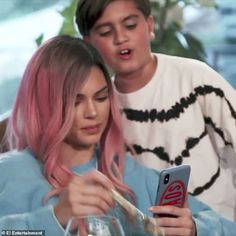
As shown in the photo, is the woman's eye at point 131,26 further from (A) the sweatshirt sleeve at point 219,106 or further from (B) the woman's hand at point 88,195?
(B) the woman's hand at point 88,195

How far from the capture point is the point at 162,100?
156cm

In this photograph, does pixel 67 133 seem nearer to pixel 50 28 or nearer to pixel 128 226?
pixel 128 226

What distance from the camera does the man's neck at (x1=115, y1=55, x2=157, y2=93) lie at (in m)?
1.57

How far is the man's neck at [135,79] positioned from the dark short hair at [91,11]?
14 cm

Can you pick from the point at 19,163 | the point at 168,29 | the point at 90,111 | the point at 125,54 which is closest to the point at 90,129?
the point at 90,111

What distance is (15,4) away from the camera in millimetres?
2270

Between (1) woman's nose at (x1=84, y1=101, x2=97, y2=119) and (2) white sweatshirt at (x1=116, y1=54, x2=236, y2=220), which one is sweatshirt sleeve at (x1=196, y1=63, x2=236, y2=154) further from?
(1) woman's nose at (x1=84, y1=101, x2=97, y2=119)

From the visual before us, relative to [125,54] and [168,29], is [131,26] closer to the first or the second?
[125,54]

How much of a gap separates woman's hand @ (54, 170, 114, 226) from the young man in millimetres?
578

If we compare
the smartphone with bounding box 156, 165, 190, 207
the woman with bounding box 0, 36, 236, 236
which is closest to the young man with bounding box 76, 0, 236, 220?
the woman with bounding box 0, 36, 236, 236

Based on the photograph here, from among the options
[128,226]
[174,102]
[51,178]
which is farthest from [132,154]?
[128,226]

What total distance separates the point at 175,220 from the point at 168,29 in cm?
124

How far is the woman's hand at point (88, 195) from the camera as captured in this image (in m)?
0.94

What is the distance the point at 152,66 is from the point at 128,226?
2.45 ft
